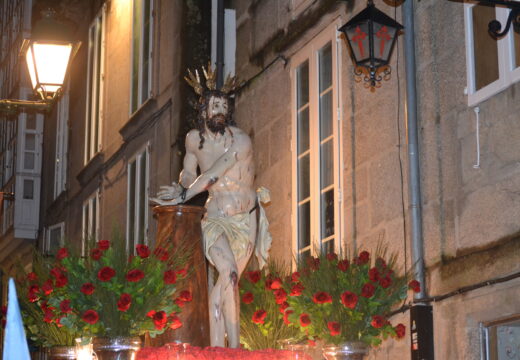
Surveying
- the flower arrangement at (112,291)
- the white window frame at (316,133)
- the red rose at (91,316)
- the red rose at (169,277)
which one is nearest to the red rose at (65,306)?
the flower arrangement at (112,291)

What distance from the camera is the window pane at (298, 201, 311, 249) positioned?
11278mm

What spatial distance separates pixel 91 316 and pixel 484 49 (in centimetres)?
357

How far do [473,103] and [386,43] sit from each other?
0.88 m

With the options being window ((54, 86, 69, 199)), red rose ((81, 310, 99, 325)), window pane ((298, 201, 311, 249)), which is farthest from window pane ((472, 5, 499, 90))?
window ((54, 86, 69, 199))

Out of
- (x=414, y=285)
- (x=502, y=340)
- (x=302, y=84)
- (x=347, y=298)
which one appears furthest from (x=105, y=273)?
(x=302, y=84)

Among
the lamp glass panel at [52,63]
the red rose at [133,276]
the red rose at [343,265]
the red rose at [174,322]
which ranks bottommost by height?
the red rose at [174,322]

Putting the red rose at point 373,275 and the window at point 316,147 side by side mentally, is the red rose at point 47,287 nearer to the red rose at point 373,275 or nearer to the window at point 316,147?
the red rose at point 373,275

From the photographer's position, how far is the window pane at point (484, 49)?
831 cm

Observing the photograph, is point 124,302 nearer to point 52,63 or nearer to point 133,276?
point 133,276

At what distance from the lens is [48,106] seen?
33.2 ft

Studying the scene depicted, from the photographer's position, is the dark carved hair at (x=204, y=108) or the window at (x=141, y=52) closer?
the dark carved hair at (x=204, y=108)

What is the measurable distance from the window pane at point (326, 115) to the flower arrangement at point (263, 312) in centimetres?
224

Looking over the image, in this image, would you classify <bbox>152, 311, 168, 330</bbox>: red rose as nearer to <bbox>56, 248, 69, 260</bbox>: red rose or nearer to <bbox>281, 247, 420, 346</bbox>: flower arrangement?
<bbox>56, 248, 69, 260</bbox>: red rose

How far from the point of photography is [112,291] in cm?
777
